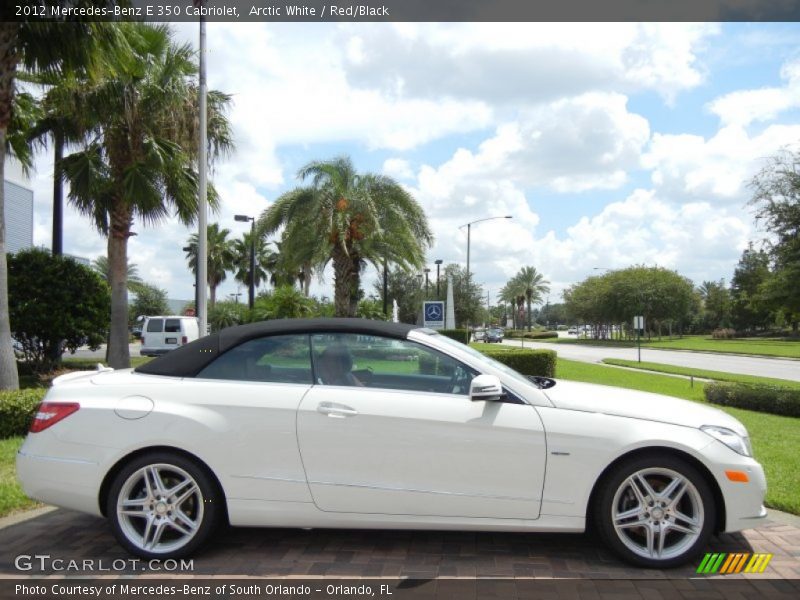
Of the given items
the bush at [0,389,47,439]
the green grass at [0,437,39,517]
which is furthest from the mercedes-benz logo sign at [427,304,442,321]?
the green grass at [0,437,39,517]

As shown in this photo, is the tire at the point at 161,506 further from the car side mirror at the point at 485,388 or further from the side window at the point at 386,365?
the car side mirror at the point at 485,388

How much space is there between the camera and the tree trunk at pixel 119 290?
14.7 metres

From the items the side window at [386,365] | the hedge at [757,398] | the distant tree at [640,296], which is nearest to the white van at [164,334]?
the hedge at [757,398]

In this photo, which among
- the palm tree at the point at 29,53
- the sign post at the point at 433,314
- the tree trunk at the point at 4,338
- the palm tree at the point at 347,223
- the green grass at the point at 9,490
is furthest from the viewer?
the palm tree at the point at 347,223

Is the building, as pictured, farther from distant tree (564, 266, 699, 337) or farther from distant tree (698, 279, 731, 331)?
distant tree (698, 279, 731, 331)

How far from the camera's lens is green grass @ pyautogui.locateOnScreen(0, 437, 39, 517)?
4891 mm

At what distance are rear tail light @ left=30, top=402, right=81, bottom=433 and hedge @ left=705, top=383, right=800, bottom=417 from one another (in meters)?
11.8

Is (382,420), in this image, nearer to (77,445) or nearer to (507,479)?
(507,479)

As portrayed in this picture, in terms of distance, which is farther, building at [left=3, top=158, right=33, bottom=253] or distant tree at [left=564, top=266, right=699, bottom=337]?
distant tree at [left=564, top=266, right=699, bottom=337]

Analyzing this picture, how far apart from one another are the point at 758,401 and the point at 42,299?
15045mm

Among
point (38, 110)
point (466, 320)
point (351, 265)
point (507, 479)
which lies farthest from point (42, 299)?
point (466, 320)

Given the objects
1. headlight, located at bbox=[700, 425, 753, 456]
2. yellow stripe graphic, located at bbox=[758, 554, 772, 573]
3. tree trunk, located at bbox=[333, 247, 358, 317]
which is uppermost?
tree trunk, located at bbox=[333, 247, 358, 317]

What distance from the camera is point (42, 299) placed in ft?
46.3

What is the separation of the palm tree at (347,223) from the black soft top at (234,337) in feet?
56.6
